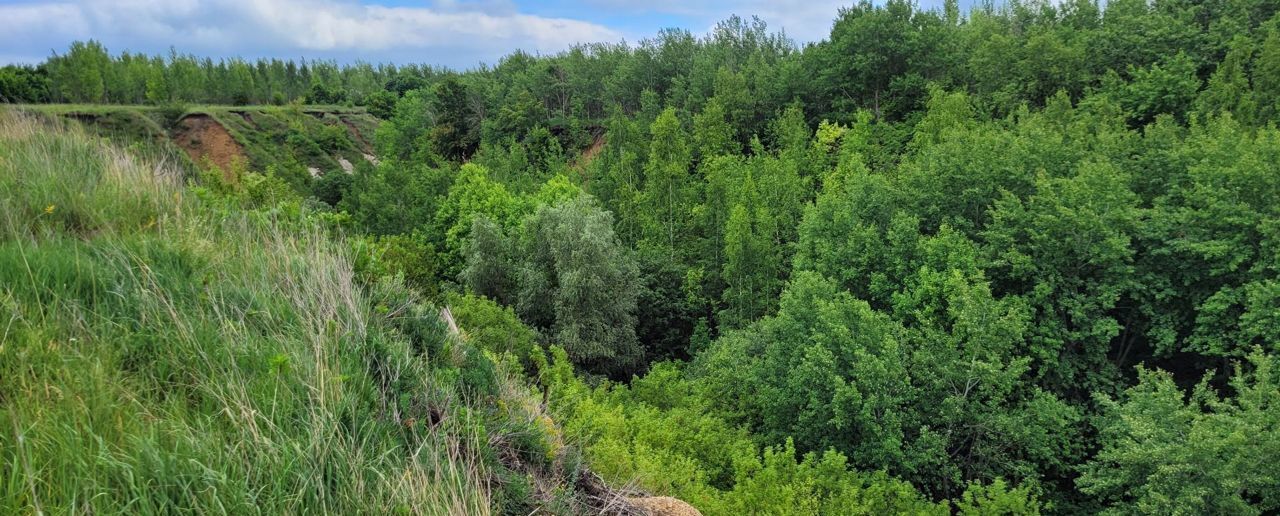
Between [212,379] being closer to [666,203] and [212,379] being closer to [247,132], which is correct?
[666,203]

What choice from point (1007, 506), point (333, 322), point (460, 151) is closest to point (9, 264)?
point (333, 322)

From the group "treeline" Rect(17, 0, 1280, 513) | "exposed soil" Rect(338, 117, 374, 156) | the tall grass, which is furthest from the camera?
"exposed soil" Rect(338, 117, 374, 156)

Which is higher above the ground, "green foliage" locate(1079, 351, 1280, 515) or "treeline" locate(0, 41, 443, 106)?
"treeline" locate(0, 41, 443, 106)

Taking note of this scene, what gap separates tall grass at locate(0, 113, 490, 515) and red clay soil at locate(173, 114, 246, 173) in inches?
2535

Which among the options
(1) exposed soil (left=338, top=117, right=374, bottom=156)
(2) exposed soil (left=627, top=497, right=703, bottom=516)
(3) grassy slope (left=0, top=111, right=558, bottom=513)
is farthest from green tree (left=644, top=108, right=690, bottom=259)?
(1) exposed soil (left=338, top=117, right=374, bottom=156)

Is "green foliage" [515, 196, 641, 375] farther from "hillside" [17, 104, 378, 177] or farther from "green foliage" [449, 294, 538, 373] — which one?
"hillside" [17, 104, 378, 177]

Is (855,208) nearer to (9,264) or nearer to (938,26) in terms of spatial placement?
(9,264)

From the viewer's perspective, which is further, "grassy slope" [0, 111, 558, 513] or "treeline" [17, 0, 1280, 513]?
"treeline" [17, 0, 1280, 513]

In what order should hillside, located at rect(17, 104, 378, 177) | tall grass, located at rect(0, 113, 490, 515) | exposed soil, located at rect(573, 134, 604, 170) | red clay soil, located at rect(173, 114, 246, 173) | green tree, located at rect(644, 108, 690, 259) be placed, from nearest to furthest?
tall grass, located at rect(0, 113, 490, 515)
green tree, located at rect(644, 108, 690, 259)
hillside, located at rect(17, 104, 378, 177)
exposed soil, located at rect(573, 134, 604, 170)
red clay soil, located at rect(173, 114, 246, 173)

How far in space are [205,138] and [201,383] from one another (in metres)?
71.3

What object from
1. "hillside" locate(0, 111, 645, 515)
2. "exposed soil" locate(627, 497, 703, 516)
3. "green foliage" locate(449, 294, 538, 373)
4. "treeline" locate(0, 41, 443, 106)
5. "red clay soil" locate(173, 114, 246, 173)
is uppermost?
"treeline" locate(0, 41, 443, 106)

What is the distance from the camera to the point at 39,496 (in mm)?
2414

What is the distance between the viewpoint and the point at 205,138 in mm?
61031

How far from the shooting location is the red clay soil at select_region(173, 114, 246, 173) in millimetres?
59344
